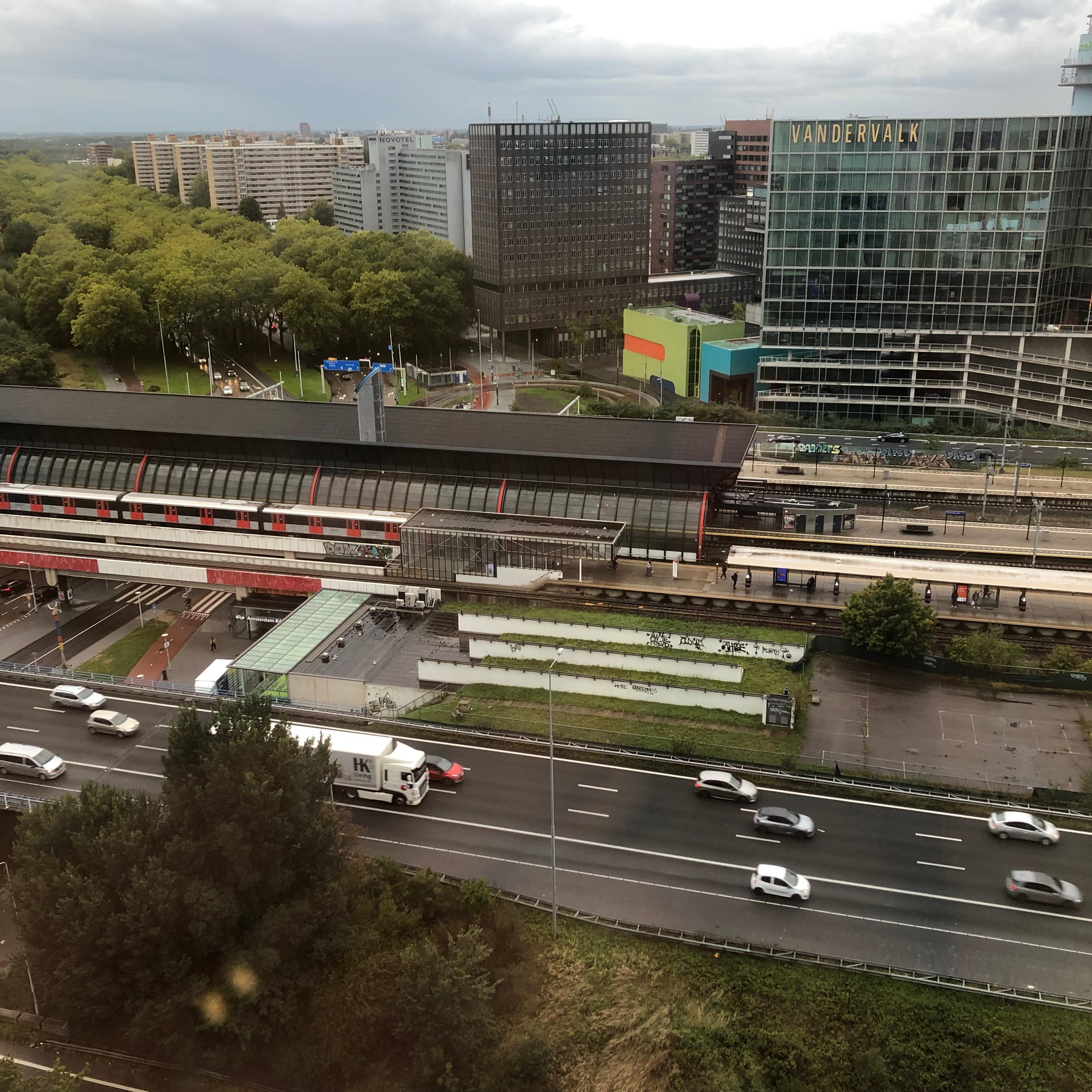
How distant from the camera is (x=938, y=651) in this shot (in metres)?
45.0

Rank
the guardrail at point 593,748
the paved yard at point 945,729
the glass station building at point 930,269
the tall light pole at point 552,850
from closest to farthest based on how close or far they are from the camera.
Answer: the tall light pole at point 552,850, the guardrail at point 593,748, the paved yard at point 945,729, the glass station building at point 930,269

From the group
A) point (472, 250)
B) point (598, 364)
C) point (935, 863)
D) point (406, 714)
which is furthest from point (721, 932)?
point (472, 250)

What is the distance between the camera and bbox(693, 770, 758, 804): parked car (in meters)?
34.8

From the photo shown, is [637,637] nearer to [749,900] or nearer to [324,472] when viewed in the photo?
[749,900]

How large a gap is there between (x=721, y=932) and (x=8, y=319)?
103772mm

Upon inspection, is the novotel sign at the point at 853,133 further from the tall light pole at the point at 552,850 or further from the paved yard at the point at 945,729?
the tall light pole at the point at 552,850

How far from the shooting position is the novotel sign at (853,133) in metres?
83.2

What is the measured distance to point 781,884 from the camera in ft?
99.3

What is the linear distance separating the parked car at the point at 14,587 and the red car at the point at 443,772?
130 feet

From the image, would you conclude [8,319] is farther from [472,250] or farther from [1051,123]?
[1051,123]

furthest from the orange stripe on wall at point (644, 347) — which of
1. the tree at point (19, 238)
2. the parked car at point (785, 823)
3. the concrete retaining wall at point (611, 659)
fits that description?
the tree at point (19, 238)

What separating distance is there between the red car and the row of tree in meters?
75.7

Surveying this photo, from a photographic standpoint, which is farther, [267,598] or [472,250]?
[472,250]

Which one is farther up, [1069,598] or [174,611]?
[1069,598]
